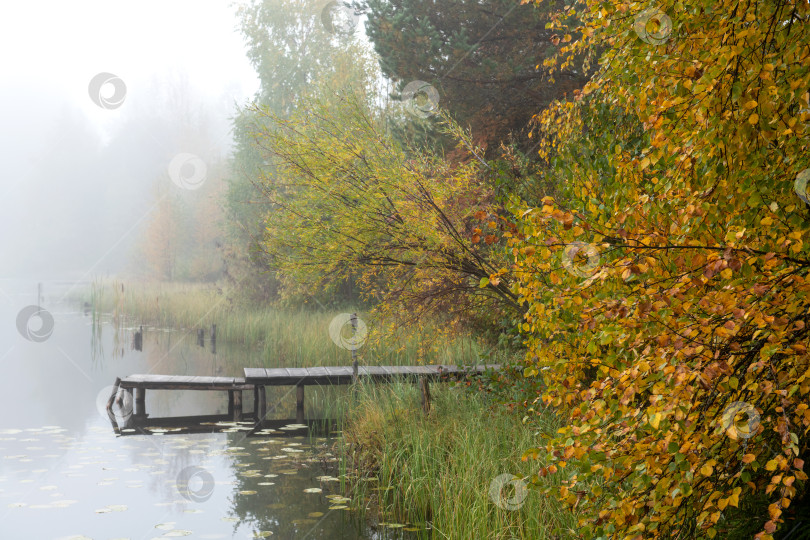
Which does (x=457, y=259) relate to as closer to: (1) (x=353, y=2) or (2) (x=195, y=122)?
(1) (x=353, y=2)

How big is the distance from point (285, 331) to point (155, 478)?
301 inches

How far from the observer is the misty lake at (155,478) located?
584 centimetres

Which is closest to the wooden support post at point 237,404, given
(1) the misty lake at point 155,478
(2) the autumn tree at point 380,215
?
(1) the misty lake at point 155,478

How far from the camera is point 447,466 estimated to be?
18.8 ft

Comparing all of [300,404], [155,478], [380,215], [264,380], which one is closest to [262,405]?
[300,404]

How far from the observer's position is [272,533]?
573cm

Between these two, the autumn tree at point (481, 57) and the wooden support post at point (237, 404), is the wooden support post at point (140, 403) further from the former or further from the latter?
the autumn tree at point (481, 57)

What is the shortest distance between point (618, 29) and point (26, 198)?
2985 inches

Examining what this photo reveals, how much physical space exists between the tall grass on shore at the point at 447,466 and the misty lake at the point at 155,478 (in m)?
0.37

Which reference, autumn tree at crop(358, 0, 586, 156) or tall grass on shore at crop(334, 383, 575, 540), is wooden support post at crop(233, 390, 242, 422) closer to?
tall grass on shore at crop(334, 383, 575, 540)

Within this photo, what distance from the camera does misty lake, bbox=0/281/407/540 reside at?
584 cm

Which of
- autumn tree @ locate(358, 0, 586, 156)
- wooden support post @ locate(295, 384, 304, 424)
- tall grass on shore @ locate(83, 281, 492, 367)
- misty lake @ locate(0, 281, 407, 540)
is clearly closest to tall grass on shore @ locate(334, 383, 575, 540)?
misty lake @ locate(0, 281, 407, 540)

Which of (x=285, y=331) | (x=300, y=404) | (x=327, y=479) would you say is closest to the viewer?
(x=327, y=479)

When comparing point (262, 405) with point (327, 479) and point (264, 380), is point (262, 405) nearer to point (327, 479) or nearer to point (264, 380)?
point (264, 380)
